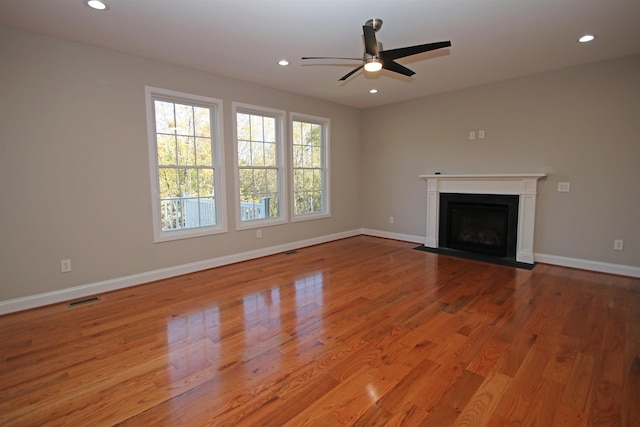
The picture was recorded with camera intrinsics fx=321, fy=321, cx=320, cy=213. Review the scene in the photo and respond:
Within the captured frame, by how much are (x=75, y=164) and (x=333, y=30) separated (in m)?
2.91

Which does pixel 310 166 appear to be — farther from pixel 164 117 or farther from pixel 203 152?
pixel 164 117

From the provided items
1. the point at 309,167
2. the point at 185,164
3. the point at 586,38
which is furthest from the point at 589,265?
the point at 185,164

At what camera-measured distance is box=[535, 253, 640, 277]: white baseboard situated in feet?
12.8

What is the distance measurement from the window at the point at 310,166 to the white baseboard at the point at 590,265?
347cm

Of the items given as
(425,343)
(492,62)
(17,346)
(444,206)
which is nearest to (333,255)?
(444,206)

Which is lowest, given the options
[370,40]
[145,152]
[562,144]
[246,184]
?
[246,184]

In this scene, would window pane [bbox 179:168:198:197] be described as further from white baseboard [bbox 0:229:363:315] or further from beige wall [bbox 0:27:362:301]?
white baseboard [bbox 0:229:363:315]

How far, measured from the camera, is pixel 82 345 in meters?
2.44

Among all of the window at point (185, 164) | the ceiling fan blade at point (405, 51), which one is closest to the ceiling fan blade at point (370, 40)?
the ceiling fan blade at point (405, 51)

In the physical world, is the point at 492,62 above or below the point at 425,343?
above

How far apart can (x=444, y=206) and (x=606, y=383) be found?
365cm

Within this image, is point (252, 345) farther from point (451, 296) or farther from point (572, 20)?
point (572, 20)

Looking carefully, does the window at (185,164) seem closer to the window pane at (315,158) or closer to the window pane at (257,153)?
the window pane at (257,153)

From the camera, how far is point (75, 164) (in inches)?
129
